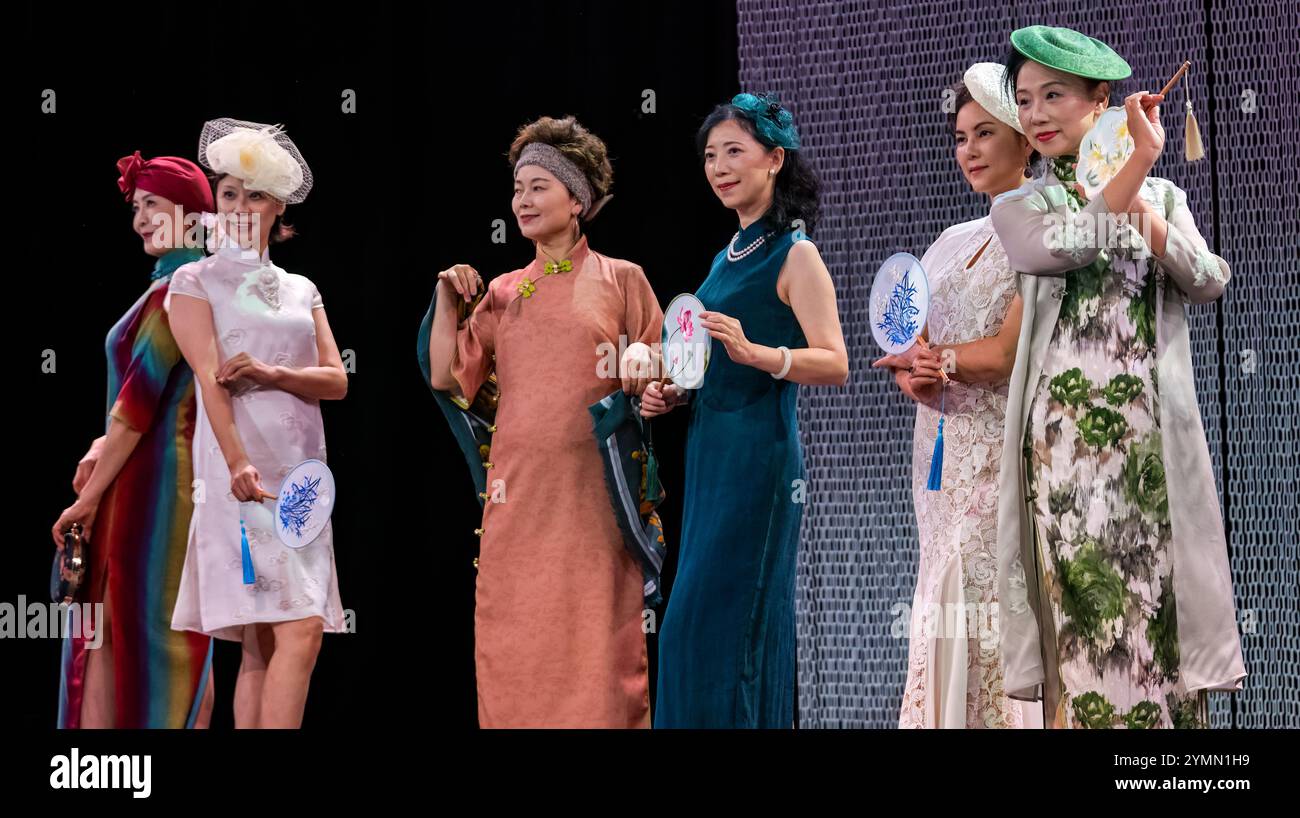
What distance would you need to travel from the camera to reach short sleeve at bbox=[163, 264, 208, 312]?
3922 millimetres

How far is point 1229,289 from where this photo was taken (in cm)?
411

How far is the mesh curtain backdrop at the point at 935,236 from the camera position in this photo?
4055 mm

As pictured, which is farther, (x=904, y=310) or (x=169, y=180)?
(x=169, y=180)

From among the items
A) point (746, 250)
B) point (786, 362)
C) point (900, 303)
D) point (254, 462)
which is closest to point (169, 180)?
point (254, 462)

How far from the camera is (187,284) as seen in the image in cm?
393

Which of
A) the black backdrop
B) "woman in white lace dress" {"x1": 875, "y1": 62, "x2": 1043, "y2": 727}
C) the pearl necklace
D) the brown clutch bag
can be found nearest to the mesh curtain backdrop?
the black backdrop

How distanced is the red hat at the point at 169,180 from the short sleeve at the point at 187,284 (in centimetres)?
35

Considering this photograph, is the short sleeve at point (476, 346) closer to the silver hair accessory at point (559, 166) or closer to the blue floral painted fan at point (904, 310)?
the silver hair accessory at point (559, 166)

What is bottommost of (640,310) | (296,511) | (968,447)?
(296,511)

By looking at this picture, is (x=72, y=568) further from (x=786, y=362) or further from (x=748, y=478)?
(x=786, y=362)

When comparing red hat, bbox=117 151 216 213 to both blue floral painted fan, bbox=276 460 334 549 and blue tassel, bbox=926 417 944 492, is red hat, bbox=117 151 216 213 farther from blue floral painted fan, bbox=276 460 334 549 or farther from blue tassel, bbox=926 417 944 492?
blue tassel, bbox=926 417 944 492

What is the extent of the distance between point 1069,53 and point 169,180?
2360 mm

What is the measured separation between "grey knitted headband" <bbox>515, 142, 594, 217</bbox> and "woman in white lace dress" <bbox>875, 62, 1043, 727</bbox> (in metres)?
0.89

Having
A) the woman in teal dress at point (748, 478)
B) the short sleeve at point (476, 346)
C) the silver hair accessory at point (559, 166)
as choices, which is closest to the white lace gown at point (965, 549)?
the woman in teal dress at point (748, 478)
